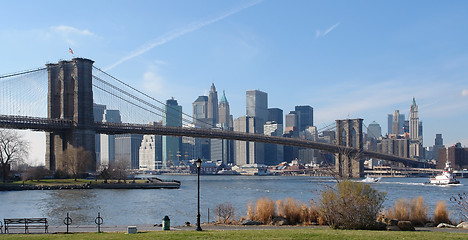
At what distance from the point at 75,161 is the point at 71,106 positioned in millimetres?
10829

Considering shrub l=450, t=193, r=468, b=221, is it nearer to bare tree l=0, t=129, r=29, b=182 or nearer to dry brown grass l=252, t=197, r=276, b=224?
dry brown grass l=252, t=197, r=276, b=224

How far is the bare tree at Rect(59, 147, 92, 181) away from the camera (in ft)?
250

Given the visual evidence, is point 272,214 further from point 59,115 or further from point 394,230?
point 59,115

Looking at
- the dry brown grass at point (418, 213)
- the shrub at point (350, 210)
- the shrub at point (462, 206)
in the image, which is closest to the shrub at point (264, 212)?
the shrub at point (350, 210)

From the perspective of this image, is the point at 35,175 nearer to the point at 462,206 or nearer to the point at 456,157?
the point at 462,206

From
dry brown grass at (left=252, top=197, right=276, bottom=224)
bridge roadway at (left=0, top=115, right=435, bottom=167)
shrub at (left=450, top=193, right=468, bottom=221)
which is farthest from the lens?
bridge roadway at (left=0, top=115, right=435, bottom=167)

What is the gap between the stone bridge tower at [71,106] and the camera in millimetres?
80000

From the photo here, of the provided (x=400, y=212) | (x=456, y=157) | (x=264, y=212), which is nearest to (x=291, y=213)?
(x=264, y=212)

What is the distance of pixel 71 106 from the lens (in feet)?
274

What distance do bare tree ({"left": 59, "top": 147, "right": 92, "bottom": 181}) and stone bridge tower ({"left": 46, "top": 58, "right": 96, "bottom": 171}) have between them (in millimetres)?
1070

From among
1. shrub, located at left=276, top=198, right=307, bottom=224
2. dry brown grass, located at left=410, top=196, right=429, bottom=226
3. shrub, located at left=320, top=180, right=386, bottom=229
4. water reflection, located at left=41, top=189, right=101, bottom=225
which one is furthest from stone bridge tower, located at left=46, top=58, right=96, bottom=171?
shrub, located at left=320, top=180, right=386, bottom=229

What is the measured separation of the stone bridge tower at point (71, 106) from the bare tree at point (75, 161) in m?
1.07

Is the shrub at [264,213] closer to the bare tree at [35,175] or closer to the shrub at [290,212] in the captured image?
the shrub at [290,212]

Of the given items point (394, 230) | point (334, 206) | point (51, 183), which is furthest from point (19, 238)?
point (51, 183)
